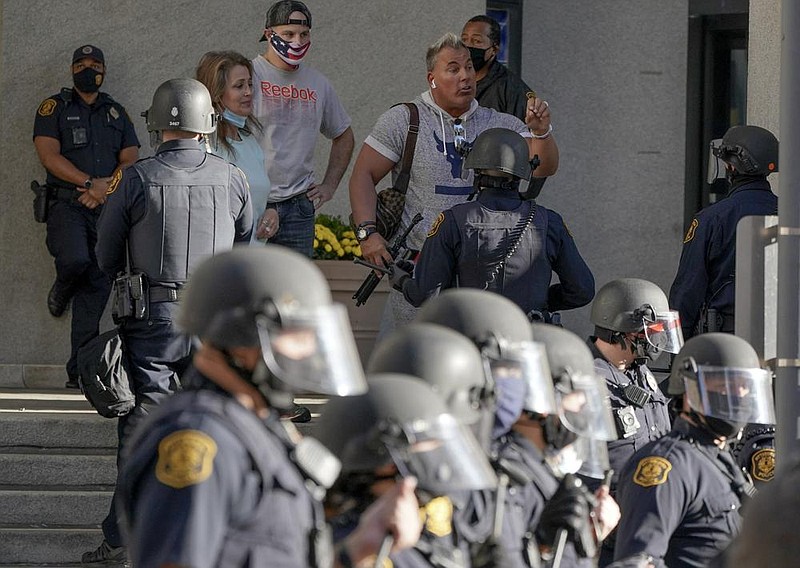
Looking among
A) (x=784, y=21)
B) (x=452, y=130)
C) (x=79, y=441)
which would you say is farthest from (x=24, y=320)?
(x=784, y=21)

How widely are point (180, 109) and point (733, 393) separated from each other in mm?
2484

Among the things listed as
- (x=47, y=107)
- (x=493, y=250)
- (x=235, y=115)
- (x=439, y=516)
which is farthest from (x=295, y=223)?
(x=439, y=516)

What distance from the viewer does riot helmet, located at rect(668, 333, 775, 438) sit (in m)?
5.07

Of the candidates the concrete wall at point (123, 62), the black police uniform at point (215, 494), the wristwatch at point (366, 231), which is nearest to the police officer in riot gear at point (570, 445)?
the black police uniform at point (215, 494)

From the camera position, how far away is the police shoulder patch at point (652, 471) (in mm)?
4773

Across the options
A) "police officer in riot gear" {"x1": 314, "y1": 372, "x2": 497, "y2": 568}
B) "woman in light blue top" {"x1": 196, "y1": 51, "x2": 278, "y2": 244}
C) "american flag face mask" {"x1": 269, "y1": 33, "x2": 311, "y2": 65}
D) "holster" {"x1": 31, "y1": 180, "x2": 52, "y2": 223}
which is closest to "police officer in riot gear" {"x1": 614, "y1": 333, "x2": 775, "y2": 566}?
"police officer in riot gear" {"x1": 314, "y1": 372, "x2": 497, "y2": 568}

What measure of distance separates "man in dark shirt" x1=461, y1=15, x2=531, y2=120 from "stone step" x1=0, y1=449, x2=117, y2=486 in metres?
2.92

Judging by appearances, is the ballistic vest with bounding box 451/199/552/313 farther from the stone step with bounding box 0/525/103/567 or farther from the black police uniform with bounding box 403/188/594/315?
the stone step with bounding box 0/525/103/567

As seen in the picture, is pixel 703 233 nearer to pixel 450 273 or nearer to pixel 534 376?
pixel 450 273

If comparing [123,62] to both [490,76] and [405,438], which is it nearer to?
[490,76]

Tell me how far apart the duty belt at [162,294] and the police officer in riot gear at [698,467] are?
207 cm

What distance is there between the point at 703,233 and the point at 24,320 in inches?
187

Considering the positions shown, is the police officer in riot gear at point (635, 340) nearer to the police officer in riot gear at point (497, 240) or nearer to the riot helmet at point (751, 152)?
the police officer in riot gear at point (497, 240)

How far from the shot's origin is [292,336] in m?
3.18
